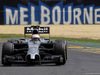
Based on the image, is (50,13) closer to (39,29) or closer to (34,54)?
(39,29)

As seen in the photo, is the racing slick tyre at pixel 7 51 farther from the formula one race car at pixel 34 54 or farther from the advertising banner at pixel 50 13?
the advertising banner at pixel 50 13

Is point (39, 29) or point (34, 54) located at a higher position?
point (39, 29)

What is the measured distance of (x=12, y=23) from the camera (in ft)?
181

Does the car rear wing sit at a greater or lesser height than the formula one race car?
greater

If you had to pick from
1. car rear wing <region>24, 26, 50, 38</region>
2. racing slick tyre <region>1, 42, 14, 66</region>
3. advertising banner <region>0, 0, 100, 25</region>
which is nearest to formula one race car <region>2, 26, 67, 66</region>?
racing slick tyre <region>1, 42, 14, 66</region>

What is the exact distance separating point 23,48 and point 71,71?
3089 mm

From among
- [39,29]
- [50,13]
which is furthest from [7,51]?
[50,13]

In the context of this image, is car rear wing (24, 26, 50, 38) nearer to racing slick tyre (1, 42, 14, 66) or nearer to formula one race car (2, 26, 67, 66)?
formula one race car (2, 26, 67, 66)

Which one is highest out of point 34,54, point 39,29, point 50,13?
point 50,13

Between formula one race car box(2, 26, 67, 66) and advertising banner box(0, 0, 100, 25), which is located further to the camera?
advertising banner box(0, 0, 100, 25)

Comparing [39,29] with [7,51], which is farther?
[39,29]

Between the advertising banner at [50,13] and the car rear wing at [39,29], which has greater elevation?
the advertising banner at [50,13]

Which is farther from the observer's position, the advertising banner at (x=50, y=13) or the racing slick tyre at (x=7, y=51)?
→ the advertising banner at (x=50, y=13)

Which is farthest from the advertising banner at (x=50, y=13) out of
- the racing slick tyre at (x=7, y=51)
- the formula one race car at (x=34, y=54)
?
the racing slick tyre at (x=7, y=51)
